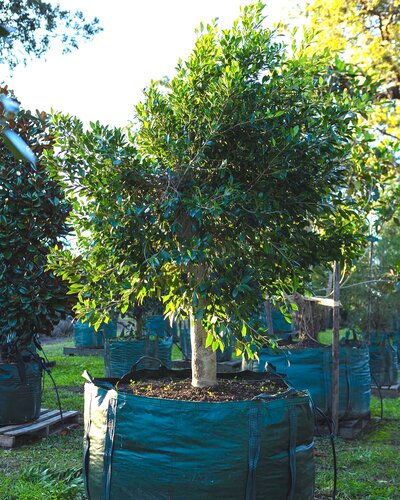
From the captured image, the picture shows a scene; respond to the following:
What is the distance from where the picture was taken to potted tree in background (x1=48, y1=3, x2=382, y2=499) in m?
3.06

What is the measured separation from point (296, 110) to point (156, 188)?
0.96m

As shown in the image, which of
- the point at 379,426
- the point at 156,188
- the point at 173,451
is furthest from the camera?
the point at 379,426

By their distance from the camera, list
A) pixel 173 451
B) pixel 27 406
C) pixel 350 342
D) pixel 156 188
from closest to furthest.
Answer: pixel 173 451 < pixel 156 188 < pixel 27 406 < pixel 350 342

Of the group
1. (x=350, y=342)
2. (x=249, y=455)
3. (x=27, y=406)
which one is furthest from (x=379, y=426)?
(x=249, y=455)

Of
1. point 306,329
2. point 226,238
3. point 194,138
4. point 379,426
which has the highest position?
point 194,138

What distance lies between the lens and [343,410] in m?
6.59

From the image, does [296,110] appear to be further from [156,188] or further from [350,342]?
[350,342]

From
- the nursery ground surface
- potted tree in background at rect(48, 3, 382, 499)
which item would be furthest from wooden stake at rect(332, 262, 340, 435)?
potted tree in background at rect(48, 3, 382, 499)

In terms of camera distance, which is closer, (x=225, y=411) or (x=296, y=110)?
(x=225, y=411)

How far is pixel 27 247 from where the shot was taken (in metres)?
6.07

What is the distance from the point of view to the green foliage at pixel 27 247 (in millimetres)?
5977

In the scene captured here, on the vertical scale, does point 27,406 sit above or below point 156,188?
below

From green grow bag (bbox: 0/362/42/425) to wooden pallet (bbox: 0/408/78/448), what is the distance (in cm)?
10

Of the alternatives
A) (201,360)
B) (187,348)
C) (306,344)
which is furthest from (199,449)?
(187,348)
